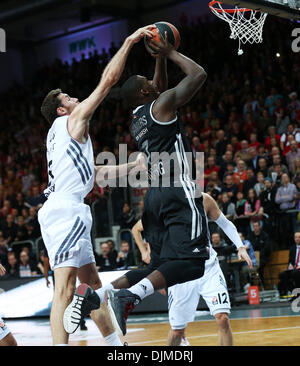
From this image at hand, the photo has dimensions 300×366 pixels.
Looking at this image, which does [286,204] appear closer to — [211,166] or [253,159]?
[253,159]

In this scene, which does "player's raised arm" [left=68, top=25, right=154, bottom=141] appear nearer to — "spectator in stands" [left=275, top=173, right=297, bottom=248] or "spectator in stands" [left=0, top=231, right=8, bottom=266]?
"spectator in stands" [left=275, top=173, right=297, bottom=248]

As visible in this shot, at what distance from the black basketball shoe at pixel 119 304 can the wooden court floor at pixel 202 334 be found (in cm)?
309

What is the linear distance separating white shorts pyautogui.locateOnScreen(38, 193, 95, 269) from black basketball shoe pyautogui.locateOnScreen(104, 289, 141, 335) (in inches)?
21.9

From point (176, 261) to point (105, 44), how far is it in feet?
70.7

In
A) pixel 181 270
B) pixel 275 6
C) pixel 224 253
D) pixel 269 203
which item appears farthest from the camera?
pixel 269 203

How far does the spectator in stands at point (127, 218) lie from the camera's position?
1452 cm

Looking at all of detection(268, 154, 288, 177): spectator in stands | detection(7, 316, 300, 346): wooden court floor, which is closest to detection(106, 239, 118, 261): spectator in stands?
detection(7, 316, 300, 346): wooden court floor

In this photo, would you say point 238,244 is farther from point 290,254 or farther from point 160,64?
point 290,254

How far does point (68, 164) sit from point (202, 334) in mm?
4645

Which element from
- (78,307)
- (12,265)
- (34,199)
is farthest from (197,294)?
(34,199)

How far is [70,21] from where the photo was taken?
84.4 feet

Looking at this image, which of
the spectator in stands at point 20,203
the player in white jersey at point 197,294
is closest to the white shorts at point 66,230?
the player in white jersey at point 197,294

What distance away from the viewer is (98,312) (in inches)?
225

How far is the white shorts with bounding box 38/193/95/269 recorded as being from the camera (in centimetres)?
527
